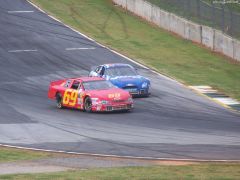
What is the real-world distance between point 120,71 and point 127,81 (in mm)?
1181

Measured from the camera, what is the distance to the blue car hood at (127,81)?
35.1m

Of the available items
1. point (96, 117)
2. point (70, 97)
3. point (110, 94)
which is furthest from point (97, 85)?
point (96, 117)

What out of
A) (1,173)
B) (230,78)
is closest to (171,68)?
(230,78)

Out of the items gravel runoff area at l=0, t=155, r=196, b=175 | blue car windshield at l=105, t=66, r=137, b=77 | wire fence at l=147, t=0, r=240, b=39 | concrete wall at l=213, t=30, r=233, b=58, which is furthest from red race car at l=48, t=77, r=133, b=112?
wire fence at l=147, t=0, r=240, b=39

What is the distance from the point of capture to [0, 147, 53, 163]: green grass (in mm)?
22377

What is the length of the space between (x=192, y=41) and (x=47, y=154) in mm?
27512

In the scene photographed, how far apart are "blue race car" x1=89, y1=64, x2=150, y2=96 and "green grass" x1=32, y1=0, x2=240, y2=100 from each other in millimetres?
3739

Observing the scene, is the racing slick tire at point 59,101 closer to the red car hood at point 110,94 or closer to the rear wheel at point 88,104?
the rear wheel at point 88,104

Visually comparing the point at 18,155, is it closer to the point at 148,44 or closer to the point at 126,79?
the point at 126,79

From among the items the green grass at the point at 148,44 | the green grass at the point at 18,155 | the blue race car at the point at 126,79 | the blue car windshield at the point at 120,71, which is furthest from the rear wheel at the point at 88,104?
the green grass at the point at 18,155

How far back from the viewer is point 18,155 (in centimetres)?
2305

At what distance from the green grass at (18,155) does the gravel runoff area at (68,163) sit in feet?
2.16

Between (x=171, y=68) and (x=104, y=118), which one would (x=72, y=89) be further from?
(x=171, y=68)

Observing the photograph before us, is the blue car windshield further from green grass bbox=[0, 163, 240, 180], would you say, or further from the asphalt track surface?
green grass bbox=[0, 163, 240, 180]
